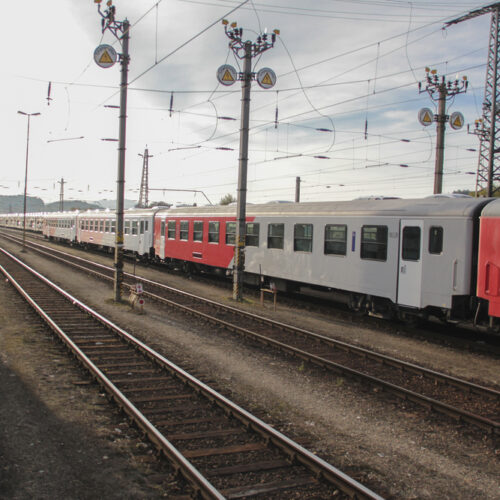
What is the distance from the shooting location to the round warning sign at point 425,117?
20703 millimetres

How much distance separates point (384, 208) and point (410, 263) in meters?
1.76

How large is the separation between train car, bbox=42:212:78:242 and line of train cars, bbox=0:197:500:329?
28.3 meters

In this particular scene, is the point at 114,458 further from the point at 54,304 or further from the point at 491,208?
the point at 54,304

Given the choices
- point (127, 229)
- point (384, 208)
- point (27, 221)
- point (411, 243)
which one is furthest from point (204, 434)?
point (27, 221)

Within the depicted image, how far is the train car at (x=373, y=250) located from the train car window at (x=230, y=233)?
0.13 feet

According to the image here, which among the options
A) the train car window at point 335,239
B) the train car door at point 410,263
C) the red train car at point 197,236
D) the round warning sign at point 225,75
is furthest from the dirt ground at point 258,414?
the round warning sign at point 225,75

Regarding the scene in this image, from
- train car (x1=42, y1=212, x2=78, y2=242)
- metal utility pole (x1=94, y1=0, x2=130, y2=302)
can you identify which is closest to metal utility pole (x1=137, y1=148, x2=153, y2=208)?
train car (x1=42, y1=212, x2=78, y2=242)

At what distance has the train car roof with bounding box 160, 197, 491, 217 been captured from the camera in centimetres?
1152

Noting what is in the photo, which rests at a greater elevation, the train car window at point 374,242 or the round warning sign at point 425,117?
the round warning sign at point 425,117

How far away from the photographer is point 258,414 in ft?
23.0

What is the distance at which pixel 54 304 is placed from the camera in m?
15.6

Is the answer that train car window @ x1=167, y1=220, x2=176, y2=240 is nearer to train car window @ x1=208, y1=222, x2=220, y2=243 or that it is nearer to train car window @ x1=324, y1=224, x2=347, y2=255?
train car window @ x1=208, y1=222, x2=220, y2=243

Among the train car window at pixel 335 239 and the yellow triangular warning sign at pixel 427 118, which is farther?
the yellow triangular warning sign at pixel 427 118

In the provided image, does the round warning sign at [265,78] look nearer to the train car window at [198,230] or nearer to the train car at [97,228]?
the train car window at [198,230]
